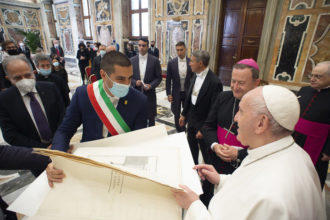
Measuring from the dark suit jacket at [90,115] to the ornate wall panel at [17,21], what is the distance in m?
15.3

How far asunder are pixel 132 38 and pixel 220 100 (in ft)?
31.2

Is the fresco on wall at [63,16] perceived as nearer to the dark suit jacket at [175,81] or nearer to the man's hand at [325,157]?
the dark suit jacket at [175,81]

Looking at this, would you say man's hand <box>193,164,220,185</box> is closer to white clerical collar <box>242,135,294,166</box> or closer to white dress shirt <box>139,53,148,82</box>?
white clerical collar <box>242,135,294,166</box>

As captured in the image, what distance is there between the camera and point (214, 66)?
6938mm

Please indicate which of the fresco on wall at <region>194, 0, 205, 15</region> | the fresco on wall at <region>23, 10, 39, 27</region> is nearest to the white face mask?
the fresco on wall at <region>194, 0, 205, 15</region>

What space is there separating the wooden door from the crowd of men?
188 inches

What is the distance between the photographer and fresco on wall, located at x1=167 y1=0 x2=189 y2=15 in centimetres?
698

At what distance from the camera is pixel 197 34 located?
698 cm

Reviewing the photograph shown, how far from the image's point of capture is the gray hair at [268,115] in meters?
0.72

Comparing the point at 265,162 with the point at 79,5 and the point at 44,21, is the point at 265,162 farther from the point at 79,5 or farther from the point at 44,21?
the point at 44,21

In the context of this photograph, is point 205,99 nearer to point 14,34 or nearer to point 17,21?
point 14,34

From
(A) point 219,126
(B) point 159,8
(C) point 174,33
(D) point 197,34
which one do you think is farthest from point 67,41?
(A) point 219,126

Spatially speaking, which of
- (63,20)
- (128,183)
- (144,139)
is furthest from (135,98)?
(63,20)

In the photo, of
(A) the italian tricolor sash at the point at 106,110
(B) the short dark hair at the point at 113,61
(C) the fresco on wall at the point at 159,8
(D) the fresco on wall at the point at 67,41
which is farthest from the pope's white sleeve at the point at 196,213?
(D) the fresco on wall at the point at 67,41
